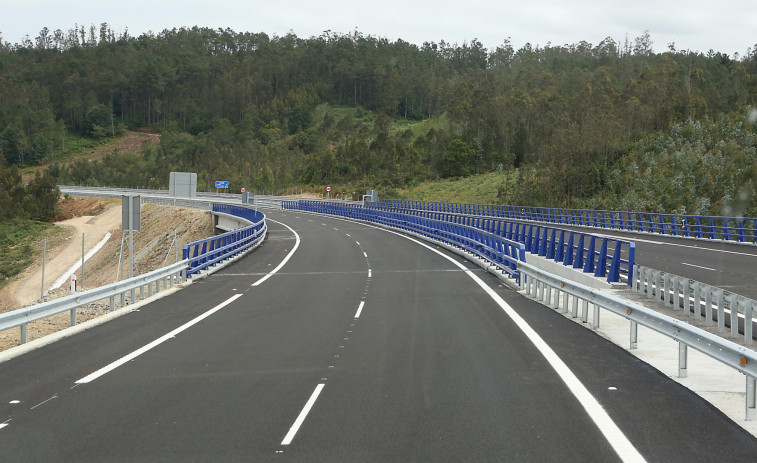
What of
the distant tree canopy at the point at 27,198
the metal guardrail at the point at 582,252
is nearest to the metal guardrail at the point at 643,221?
the metal guardrail at the point at 582,252

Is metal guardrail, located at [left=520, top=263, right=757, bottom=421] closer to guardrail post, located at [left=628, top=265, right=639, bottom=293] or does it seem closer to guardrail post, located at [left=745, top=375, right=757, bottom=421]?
guardrail post, located at [left=745, top=375, right=757, bottom=421]

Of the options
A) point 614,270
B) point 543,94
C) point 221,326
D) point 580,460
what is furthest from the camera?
point 543,94

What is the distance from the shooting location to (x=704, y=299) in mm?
14797

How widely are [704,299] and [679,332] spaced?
5.94m

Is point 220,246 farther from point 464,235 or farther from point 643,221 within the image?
point 643,221

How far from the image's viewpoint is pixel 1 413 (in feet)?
27.0

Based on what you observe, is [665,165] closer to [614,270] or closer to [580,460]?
[614,270]

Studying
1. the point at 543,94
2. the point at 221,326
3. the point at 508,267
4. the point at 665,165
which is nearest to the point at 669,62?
the point at 543,94

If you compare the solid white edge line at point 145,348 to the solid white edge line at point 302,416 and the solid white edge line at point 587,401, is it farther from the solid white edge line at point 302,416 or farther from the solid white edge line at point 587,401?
the solid white edge line at point 587,401

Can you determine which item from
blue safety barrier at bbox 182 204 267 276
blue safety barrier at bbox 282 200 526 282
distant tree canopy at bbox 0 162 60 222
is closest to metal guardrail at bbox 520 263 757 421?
blue safety barrier at bbox 282 200 526 282

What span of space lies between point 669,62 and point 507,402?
17582cm

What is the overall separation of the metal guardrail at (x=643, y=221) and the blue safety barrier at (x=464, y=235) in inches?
511

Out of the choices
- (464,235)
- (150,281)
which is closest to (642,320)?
(150,281)

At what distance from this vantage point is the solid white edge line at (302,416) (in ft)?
23.7
